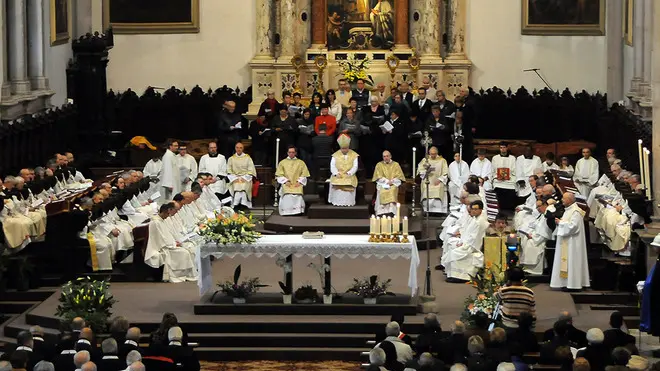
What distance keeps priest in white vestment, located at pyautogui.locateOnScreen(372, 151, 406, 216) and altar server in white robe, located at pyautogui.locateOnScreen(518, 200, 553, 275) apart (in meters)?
4.77

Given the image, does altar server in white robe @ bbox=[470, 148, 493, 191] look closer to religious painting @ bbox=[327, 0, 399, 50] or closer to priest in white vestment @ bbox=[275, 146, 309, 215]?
priest in white vestment @ bbox=[275, 146, 309, 215]

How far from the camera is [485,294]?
21172 millimetres

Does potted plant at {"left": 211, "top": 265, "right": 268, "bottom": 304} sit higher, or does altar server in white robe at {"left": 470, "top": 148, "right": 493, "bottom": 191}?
altar server in white robe at {"left": 470, "top": 148, "right": 493, "bottom": 191}

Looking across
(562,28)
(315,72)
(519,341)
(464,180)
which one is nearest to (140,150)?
(315,72)

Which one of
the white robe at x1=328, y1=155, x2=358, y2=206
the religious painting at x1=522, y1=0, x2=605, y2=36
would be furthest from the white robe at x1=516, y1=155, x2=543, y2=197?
the religious painting at x1=522, y1=0, x2=605, y2=36

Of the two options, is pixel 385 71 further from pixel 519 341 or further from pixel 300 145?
pixel 519 341

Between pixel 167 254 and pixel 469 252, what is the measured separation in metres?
4.34

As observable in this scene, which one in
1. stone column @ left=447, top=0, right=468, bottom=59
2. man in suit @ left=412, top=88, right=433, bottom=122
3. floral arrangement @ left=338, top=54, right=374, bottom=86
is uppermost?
stone column @ left=447, top=0, right=468, bottom=59

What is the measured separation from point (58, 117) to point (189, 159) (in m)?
2.49

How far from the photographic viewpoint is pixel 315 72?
35.9 metres

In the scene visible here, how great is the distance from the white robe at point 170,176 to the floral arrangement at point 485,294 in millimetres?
10343

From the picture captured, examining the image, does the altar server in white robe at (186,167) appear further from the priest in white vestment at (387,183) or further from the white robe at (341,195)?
the priest in white vestment at (387,183)

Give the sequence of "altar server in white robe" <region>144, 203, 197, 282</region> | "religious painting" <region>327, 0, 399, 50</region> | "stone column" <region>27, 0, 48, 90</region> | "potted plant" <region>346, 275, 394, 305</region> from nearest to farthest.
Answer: "potted plant" <region>346, 275, 394, 305</region>
"altar server in white robe" <region>144, 203, 197, 282</region>
"stone column" <region>27, 0, 48, 90</region>
"religious painting" <region>327, 0, 399, 50</region>

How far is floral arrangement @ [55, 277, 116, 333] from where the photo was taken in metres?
21.1
